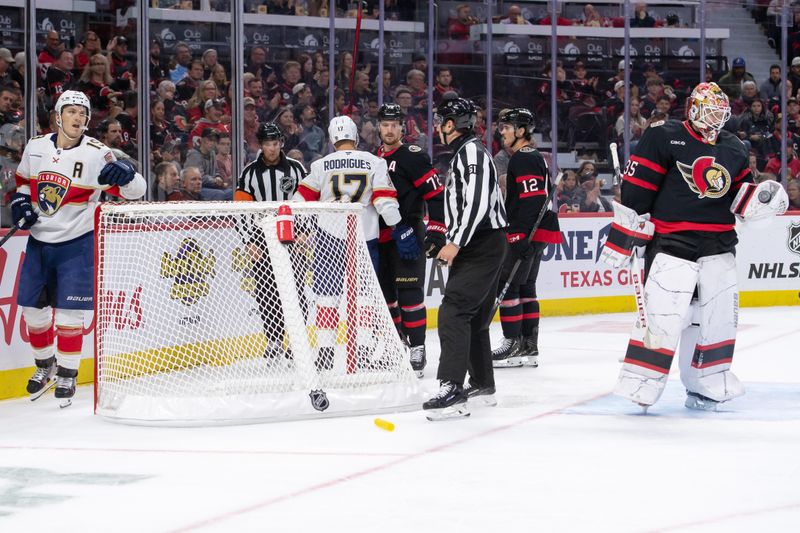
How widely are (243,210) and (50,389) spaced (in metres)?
1.42

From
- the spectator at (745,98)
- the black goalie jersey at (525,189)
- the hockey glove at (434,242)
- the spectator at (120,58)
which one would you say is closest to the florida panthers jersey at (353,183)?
the hockey glove at (434,242)

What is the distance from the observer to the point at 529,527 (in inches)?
123

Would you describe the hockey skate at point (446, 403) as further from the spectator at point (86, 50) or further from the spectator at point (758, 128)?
the spectator at point (758, 128)

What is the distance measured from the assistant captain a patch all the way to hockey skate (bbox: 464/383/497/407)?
188 cm

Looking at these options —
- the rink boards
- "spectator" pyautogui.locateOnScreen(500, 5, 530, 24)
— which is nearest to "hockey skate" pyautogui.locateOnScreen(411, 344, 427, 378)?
the rink boards

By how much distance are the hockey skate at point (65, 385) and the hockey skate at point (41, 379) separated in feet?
0.32

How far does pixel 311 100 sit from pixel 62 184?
4.56 m

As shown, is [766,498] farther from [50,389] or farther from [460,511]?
[50,389]

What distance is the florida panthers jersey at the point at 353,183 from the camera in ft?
19.0

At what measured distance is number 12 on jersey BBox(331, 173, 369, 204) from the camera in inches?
228

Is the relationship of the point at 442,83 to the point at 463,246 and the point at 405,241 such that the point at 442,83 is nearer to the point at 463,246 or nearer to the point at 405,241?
the point at 405,241

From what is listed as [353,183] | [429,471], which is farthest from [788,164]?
[429,471]

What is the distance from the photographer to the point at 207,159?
792 centimetres

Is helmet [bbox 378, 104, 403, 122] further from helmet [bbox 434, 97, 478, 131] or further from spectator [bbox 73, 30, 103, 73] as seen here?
spectator [bbox 73, 30, 103, 73]
